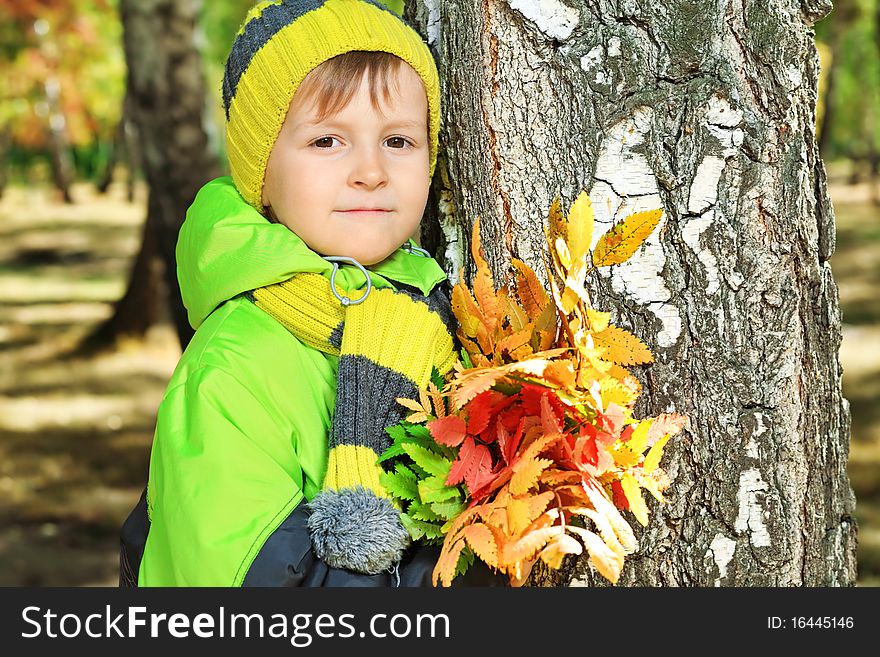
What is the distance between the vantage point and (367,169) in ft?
5.87

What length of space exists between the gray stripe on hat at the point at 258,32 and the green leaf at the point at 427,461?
0.91 m

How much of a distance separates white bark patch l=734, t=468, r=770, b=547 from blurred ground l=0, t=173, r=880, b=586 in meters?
4.21

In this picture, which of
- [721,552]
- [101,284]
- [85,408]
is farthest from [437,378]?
[101,284]

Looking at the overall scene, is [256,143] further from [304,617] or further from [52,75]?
[52,75]

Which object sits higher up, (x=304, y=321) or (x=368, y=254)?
(x=368, y=254)

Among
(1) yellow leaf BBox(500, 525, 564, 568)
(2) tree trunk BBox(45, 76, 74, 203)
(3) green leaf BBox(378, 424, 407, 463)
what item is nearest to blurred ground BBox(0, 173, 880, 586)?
(2) tree trunk BBox(45, 76, 74, 203)

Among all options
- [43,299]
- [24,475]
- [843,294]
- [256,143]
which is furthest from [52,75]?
[256,143]

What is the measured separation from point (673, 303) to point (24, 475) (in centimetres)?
652

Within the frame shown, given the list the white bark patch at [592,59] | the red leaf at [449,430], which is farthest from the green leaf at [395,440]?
the white bark patch at [592,59]

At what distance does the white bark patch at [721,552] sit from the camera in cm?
185

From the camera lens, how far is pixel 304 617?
1651mm

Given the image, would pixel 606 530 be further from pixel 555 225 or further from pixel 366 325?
pixel 366 325

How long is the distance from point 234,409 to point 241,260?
34cm

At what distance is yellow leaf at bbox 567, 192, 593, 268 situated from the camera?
1453 mm
